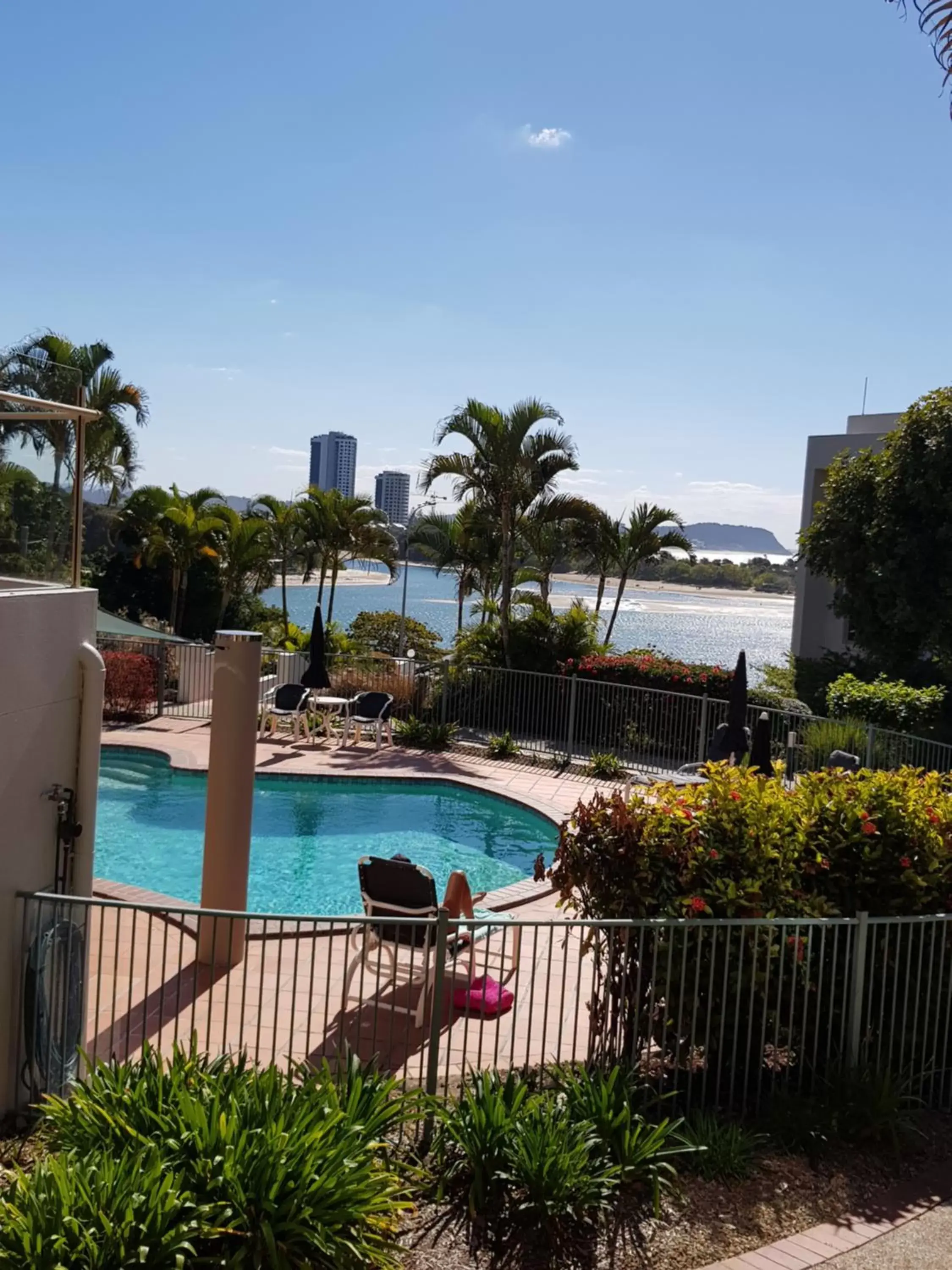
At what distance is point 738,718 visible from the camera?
1142 centimetres

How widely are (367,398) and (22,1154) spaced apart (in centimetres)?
3519

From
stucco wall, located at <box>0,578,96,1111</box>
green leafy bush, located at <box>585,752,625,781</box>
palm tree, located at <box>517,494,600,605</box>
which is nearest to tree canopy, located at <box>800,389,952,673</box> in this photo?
palm tree, located at <box>517,494,600,605</box>

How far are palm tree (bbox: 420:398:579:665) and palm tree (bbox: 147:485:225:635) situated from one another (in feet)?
32.0

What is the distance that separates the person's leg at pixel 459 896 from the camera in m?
7.01

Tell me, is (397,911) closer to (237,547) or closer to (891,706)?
(891,706)

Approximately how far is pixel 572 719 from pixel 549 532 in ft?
30.0

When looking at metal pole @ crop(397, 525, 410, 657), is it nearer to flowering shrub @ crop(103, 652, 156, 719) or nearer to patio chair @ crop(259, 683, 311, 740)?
patio chair @ crop(259, 683, 311, 740)

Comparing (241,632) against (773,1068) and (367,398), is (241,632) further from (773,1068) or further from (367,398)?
(367,398)

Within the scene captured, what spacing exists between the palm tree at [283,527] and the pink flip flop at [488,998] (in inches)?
939

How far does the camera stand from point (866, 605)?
18.7 metres

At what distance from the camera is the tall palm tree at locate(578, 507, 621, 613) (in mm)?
23423

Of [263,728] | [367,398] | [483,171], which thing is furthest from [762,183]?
→ [367,398]

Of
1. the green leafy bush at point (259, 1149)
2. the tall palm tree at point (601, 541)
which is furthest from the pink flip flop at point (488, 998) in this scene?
the tall palm tree at point (601, 541)

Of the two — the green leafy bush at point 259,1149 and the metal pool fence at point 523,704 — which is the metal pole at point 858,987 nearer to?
the green leafy bush at point 259,1149
